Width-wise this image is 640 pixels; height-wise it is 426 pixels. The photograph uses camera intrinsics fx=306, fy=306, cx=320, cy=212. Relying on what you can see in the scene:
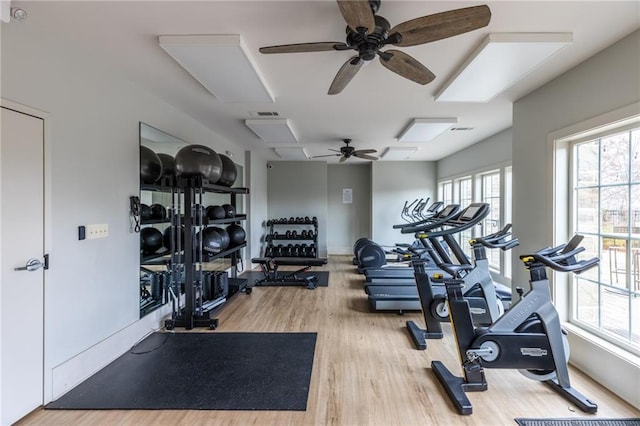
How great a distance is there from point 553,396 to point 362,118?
11.9 feet

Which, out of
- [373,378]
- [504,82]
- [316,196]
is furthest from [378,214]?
[373,378]

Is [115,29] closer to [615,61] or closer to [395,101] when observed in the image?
[395,101]

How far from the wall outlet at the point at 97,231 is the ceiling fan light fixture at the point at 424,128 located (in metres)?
3.95

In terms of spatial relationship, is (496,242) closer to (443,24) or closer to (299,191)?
(443,24)

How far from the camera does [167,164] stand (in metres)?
3.80

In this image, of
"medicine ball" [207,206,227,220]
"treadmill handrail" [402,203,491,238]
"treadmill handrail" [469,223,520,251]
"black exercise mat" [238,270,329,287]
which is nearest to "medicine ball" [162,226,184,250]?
"medicine ball" [207,206,227,220]

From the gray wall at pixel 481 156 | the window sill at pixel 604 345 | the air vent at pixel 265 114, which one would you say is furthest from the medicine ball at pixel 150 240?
the gray wall at pixel 481 156

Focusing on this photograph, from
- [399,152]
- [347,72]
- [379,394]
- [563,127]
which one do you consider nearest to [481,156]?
[399,152]

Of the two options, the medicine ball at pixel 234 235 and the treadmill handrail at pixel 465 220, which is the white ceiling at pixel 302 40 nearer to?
the treadmill handrail at pixel 465 220

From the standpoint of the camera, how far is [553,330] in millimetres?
2268

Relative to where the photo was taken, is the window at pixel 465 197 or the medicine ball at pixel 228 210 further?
the window at pixel 465 197

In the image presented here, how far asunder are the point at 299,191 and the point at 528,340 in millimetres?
6620

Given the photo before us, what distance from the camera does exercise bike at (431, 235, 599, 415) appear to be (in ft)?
7.41

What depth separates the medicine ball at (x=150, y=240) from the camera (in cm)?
335
